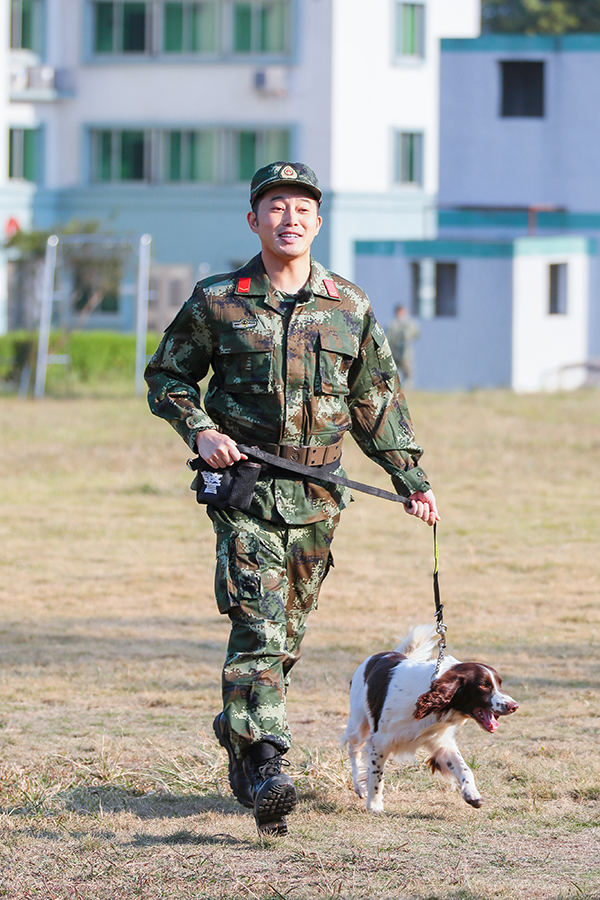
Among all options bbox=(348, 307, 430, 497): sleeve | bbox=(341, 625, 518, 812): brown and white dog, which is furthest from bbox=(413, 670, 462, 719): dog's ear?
bbox=(348, 307, 430, 497): sleeve

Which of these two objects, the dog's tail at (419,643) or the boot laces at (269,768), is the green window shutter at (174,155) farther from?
the boot laces at (269,768)

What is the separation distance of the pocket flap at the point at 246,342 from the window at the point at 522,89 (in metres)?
31.1

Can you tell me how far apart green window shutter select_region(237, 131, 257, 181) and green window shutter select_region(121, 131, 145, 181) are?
2.53 m

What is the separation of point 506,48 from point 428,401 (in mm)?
14532

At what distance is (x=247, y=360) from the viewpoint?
4.40m

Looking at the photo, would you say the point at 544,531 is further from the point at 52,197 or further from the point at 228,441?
the point at 52,197

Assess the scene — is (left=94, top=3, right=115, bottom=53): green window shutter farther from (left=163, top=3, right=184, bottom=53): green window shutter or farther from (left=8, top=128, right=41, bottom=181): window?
(left=8, top=128, right=41, bottom=181): window

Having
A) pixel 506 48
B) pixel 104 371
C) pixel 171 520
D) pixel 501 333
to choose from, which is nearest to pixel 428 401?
pixel 501 333

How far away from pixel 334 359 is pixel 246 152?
31.2 meters

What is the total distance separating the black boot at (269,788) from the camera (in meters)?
4.09

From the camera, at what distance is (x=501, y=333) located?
26328mm

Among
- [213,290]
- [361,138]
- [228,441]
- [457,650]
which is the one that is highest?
[361,138]

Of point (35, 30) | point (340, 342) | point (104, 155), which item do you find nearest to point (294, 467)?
point (340, 342)

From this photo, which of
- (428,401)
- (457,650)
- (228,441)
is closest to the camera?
(228,441)
